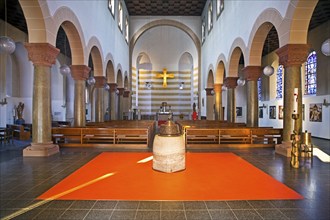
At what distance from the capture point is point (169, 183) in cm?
511

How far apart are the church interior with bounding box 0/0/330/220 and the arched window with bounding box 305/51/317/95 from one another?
0.06 metres

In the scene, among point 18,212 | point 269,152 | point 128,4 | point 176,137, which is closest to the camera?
point 18,212

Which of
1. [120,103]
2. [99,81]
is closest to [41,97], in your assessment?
[99,81]

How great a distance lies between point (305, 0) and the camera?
24.5 ft

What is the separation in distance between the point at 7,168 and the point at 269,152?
7958 millimetres

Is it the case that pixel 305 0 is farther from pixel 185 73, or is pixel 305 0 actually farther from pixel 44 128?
pixel 185 73

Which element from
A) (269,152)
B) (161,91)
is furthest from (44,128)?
(161,91)

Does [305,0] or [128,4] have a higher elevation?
[128,4]

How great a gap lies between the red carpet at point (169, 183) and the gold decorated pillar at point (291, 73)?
2.45 m

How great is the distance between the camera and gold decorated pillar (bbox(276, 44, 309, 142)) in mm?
8055

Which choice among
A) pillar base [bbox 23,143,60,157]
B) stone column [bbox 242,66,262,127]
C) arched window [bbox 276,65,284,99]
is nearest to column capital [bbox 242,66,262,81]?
stone column [bbox 242,66,262,127]

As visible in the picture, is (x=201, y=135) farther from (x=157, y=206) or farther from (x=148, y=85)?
(x=148, y=85)

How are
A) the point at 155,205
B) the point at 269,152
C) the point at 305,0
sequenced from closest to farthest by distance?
the point at 155,205
the point at 305,0
the point at 269,152

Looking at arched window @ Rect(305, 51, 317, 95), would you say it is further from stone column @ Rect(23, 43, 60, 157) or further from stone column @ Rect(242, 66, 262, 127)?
stone column @ Rect(23, 43, 60, 157)
